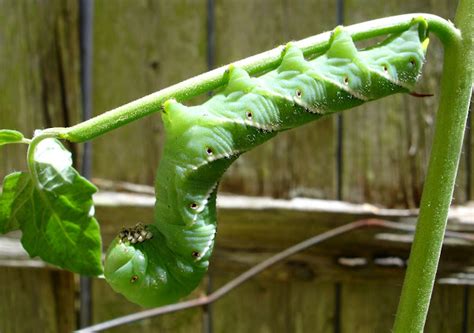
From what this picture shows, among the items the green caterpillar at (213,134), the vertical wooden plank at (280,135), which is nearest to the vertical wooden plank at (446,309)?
the vertical wooden plank at (280,135)

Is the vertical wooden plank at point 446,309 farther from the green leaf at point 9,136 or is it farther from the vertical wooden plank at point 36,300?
the green leaf at point 9,136

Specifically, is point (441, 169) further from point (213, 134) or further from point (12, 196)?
point (12, 196)

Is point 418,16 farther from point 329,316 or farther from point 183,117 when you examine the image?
point 329,316

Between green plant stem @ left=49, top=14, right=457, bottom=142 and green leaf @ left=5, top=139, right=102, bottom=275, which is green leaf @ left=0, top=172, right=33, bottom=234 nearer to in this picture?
green leaf @ left=5, top=139, right=102, bottom=275

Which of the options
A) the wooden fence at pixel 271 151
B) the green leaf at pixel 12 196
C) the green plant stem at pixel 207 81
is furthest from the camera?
the wooden fence at pixel 271 151

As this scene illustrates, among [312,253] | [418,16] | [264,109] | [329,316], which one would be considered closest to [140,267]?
[264,109]

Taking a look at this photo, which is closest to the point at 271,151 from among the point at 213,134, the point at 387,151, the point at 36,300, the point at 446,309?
the point at 387,151
